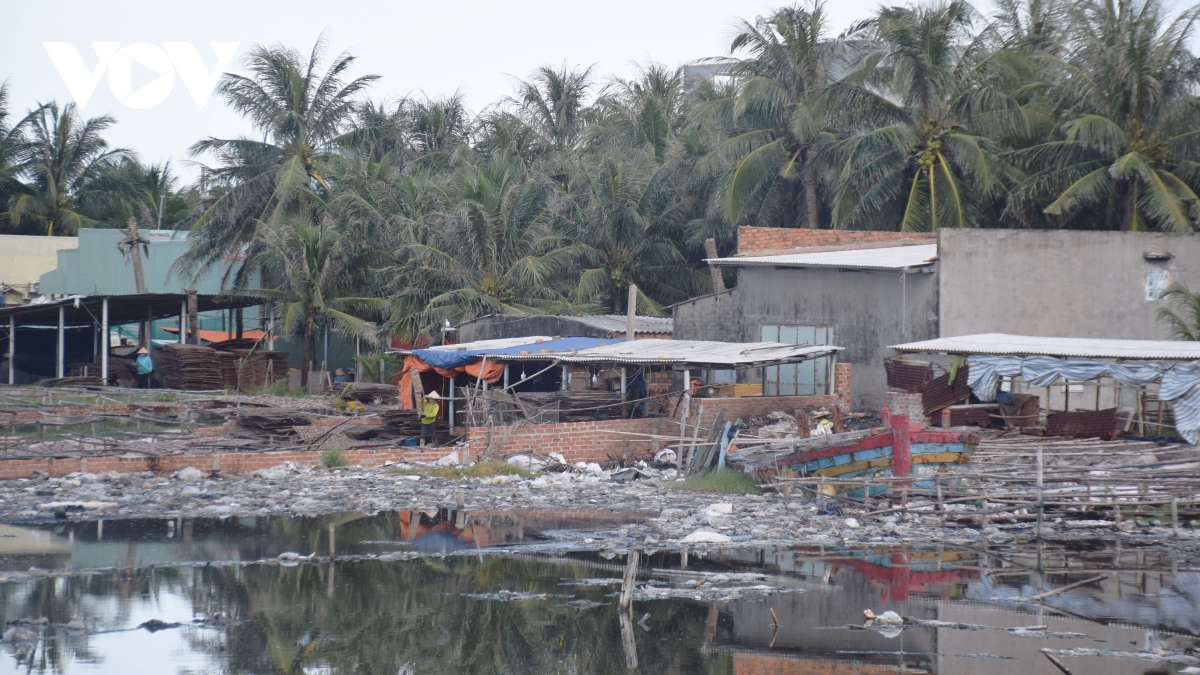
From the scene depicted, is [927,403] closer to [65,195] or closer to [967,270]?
[967,270]

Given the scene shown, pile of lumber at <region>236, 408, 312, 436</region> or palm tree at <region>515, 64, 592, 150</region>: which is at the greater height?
palm tree at <region>515, 64, 592, 150</region>

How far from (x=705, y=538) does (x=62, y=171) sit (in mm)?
37485

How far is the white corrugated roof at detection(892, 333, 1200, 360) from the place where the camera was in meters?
18.2

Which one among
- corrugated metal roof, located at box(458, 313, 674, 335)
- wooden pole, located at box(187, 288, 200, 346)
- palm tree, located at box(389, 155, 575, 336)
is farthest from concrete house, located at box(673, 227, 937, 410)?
wooden pole, located at box(187, 288, 200, 346)

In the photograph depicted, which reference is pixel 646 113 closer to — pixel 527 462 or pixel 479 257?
pixel 479 257

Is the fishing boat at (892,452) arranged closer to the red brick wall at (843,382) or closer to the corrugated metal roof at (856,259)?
the red brick wall at (843,382)

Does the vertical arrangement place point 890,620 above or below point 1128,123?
below

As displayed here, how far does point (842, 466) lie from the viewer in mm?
15359

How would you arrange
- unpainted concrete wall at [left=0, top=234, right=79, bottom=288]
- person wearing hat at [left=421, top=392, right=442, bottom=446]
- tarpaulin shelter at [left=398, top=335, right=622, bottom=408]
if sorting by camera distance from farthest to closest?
unpainted concrete wall at [left=0, top=234, right=79, bottom=288] < tarpaulin shelter at [left=398, top=335, right=622, bottom=408] < person wearing hat at [left=421, top=392, right=442, bottom=446]

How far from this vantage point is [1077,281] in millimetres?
22297

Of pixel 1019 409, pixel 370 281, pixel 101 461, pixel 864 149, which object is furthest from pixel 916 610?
pixel 370 281

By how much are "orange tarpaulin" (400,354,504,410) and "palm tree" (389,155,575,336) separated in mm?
5706

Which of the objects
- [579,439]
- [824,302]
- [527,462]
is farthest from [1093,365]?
[527,462]

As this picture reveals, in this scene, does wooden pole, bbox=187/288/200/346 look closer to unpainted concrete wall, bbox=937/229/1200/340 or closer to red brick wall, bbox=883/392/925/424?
red brick wall, bbox=883/392/925/424
